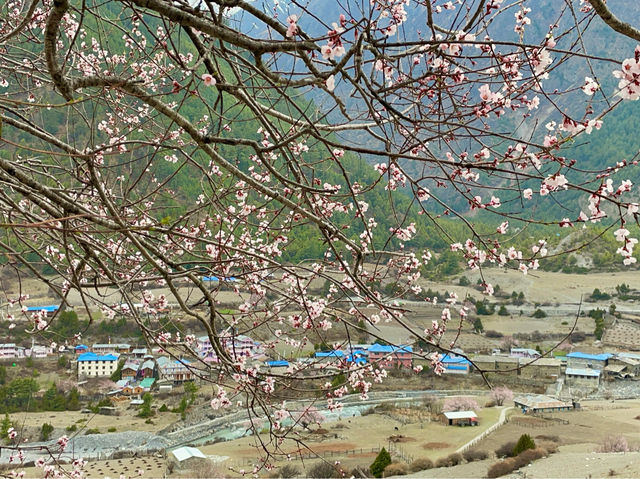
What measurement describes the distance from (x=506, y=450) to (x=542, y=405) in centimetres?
684

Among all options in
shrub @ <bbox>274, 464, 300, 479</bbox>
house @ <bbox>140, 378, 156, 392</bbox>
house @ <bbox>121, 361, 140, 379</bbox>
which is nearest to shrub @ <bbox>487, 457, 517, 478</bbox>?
shrub @ <bbox>274, 464, 300, 479</bbox>

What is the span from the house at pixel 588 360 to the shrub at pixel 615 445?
46.5 ft

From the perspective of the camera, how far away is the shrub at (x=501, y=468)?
13711mm

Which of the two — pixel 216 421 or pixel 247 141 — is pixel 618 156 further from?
pixel 247 141

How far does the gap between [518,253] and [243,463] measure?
14638 millimetres

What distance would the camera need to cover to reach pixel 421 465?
598 inches

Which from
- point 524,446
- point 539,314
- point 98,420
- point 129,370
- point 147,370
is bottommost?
point 524,446

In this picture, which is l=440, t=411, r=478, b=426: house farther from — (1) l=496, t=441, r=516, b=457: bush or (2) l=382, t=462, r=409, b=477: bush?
(2) l=382, t=462, r=409, b=477: bush

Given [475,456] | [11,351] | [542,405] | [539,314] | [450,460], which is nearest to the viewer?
[450,460]

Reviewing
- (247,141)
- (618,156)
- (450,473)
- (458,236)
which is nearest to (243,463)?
(450,473)

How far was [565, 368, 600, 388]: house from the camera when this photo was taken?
1068 inches

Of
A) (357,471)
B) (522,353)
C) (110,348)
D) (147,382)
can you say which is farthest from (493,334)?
(357,471)

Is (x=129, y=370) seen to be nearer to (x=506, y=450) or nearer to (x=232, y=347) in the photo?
(x=506, y=450)

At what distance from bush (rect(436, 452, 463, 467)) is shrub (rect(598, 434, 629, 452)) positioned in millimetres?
4014
